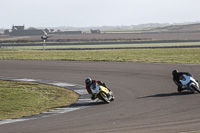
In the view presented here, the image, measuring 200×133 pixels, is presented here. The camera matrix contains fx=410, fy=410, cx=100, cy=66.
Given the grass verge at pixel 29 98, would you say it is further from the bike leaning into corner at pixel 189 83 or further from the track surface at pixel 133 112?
the bike leaning into corner at pixel 189 83

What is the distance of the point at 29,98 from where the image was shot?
74.0 feet

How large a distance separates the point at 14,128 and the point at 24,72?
68.1 feet

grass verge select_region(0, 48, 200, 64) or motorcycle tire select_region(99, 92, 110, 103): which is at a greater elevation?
grass verge select_region(0, 48, 200, 64)

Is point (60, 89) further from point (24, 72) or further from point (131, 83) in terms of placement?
point (24, 72)

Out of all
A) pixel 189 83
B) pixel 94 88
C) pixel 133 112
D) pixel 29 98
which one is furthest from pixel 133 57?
pixel 133 112

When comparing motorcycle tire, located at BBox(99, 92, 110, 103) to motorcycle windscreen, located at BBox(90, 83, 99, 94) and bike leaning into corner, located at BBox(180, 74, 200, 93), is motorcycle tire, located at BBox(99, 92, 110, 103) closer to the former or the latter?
motorcycle windscreen, located at BBox(90, 83, 99, 94)

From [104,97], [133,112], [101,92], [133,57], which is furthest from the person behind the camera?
[133,57]

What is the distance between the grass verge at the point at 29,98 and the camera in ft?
62.7

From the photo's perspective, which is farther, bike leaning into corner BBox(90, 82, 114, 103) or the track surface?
bike leaning into corner BBox(90, 82, 114, 103)

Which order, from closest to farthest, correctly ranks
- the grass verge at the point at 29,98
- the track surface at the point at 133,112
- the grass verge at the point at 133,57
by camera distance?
1. the track surface at the point at 133,112
2. the grass verge at the point at 29,98
3. the grass verge at the point at 133,57

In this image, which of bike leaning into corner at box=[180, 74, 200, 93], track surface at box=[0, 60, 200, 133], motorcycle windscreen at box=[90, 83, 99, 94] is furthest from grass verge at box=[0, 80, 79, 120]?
bike leaning into corner at box=[180, 74, 200, 93]

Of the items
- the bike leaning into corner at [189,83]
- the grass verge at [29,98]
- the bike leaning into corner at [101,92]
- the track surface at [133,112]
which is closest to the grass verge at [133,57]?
the track surface at [133,112]

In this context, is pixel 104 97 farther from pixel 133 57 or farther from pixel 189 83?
pixel 133 57

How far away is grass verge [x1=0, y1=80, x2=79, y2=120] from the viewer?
1911 centimetres
